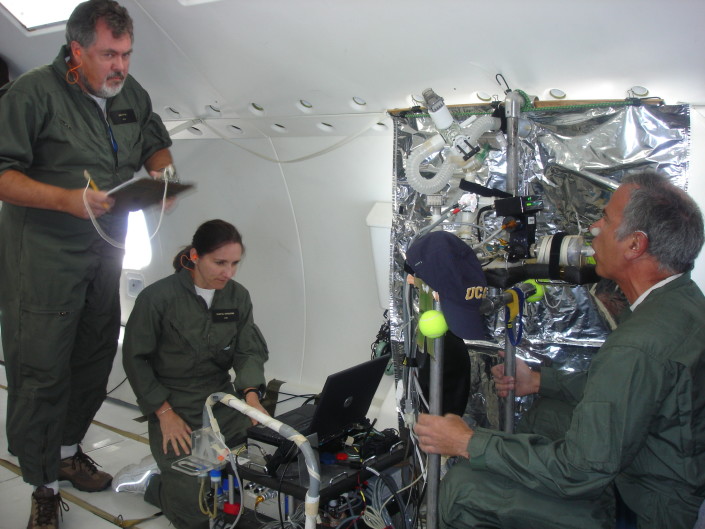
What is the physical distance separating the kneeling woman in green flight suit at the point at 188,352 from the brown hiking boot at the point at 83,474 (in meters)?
0.27

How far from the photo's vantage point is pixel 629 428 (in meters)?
1.38

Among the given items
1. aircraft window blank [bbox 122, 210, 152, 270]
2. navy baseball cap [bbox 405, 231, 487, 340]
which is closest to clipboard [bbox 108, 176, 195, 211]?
navy baseball cap [bbox 405, 231, 487, 340]

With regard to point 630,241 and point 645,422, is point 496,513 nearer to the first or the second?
point 645,422

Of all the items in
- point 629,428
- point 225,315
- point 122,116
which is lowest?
point 629,428

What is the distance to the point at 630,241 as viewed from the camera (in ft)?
5.27

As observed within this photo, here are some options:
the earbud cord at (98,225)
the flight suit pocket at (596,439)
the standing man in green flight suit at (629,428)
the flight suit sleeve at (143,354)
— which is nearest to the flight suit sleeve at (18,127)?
the earbud cord at (98,225)

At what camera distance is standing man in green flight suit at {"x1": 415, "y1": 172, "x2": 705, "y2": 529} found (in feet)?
4.58

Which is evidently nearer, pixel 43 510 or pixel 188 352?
pixel 43 510

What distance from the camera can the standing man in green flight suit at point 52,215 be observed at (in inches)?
79.4

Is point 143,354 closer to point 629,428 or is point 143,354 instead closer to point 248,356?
point 248,356

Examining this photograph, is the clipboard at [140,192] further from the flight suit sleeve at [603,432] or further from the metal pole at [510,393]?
the flight suit sleeve at [603,432]

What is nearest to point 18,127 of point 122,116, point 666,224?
point 122,116

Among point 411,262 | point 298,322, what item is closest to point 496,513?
point 411,262

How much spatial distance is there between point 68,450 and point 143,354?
2.17 ft
